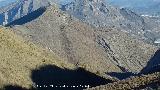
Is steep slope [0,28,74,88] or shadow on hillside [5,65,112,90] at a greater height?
steep slope [0,28,74,88]

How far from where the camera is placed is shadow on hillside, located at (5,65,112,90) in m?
100

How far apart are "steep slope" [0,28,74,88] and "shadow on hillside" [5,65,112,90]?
78.1 inches

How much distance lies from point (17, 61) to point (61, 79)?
11298 mm

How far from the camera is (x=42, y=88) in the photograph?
9725 centimetres

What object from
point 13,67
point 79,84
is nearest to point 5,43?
point 13,67

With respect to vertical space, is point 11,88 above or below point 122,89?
below

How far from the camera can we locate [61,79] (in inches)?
4195

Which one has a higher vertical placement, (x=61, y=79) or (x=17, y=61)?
(x=17, y=61)

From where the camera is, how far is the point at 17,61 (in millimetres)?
103875

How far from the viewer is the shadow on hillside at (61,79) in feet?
329

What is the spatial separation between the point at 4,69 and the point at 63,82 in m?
15.9

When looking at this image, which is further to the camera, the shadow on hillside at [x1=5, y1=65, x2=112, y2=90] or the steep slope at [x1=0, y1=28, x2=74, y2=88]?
the shadow on hillside at [x1=5, y1=65, x2=112, y2=90]

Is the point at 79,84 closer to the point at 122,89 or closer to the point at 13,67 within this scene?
the point at 13,67

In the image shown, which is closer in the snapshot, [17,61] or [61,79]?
[17,61]
